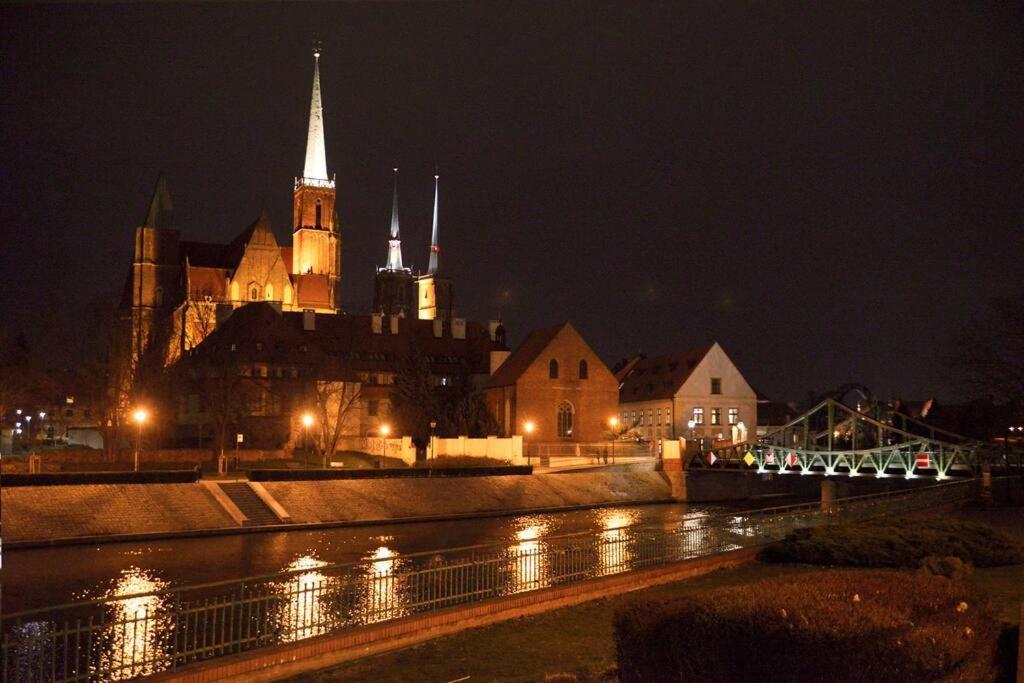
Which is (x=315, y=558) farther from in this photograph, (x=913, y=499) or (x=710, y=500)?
(x=710, y=500)

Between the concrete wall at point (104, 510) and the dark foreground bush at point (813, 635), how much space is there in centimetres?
3060

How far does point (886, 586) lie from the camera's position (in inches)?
472

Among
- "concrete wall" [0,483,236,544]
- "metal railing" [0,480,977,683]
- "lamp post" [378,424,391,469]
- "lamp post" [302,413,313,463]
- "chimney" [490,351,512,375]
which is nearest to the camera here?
"metal railing" [0,480,977,683]

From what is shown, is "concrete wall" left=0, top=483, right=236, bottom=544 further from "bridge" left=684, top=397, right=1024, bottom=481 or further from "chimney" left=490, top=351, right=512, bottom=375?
"chimney" left=490, top=351, right=512, bottom=375

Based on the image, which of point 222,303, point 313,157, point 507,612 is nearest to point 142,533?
point 507,612

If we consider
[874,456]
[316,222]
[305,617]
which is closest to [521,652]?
[305,617]

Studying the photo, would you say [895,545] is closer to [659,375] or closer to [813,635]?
[813,635]

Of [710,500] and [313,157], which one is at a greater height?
[313,157]

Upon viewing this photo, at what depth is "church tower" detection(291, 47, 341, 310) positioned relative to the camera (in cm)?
11469

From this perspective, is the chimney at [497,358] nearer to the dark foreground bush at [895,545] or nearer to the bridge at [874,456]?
the bridge at [874,456]

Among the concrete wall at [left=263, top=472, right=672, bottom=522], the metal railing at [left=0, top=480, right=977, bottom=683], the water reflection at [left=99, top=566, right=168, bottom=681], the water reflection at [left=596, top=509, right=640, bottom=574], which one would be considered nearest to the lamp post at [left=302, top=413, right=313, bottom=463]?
the concrete wall at [left=263, top=472, right=672, bottom=522]

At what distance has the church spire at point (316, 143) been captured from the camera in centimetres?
12244

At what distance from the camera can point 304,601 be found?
17344mm

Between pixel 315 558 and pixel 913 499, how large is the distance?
21.5m
